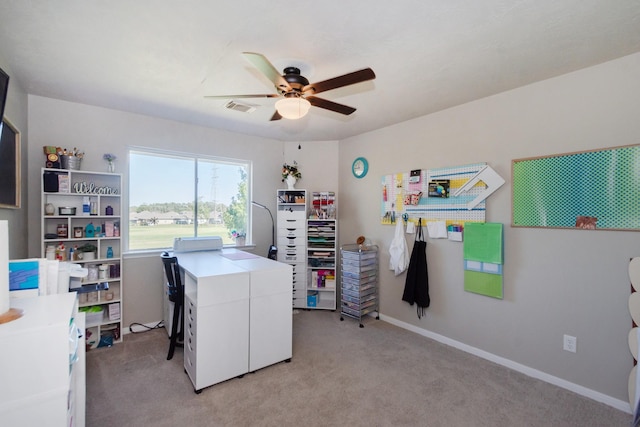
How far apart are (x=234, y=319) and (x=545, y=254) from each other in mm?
2652

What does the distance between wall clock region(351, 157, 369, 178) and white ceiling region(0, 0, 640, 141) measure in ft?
3.98

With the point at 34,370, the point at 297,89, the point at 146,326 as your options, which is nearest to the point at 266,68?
the point at 297,89

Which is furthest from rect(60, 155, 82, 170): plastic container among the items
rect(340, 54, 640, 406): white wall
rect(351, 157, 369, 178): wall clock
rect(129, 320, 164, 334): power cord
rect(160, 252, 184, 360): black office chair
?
rect(340, 54, 640, 406): white wall

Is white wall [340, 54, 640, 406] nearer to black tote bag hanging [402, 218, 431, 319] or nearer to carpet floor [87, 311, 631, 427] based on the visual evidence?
black tote bag hanging [402, 218, 431, 319]

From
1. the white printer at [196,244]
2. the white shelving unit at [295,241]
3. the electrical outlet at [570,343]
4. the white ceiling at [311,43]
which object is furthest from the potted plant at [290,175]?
the electrical outlet at [570,343]

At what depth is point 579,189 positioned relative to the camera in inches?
85.8

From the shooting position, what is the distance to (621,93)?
2.01 m

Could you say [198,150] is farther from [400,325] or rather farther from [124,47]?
[400,325]

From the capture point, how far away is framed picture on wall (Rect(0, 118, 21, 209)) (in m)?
1.96

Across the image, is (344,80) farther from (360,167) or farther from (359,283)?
(359,283)

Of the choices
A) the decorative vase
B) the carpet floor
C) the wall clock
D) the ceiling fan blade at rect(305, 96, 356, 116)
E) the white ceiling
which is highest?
the white ceiling

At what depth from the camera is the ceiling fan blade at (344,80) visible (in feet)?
5.50

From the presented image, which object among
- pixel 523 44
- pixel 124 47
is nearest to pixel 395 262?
pixel 523 44

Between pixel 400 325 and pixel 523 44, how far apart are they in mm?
3010
